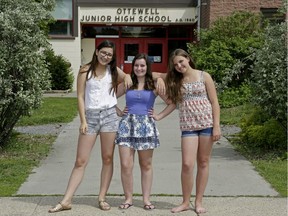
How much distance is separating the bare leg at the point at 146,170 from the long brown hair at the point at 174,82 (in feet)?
1.98

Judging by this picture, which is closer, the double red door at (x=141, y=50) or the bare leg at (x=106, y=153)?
the bare leg at (x=106, y=153)

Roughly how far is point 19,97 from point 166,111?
11.4ft

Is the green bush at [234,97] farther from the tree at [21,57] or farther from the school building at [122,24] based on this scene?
the tree at [21,57]

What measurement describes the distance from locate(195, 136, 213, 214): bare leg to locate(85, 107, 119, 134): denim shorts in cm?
91

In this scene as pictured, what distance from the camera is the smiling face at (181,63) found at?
5602mm

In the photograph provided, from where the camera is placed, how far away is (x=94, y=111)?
18.6ft

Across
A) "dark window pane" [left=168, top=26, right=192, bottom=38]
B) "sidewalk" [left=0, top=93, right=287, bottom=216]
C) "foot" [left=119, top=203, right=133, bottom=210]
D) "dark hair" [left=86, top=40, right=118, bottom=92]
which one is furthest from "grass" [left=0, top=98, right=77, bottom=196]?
"dark window pane" [left=168, top=26, right=192, bottom=38]

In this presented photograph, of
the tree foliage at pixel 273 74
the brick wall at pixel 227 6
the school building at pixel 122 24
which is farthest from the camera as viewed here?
the school building at pixel 122 24

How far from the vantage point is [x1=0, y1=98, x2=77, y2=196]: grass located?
7.22m

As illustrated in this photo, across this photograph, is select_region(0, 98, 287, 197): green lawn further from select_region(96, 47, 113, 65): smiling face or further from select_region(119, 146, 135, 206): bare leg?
select_region(96, 47, 113, 65): smiling face

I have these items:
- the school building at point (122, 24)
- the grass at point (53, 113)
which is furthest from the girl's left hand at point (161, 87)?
the school building at point (122, 24)

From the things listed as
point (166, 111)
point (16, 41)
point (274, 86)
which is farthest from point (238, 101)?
point (166, 111)

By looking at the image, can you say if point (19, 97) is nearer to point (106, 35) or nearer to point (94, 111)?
point (94, 111)

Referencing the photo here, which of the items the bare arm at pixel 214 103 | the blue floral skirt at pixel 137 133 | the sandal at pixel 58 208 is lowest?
the sandal at pixel 58 208
